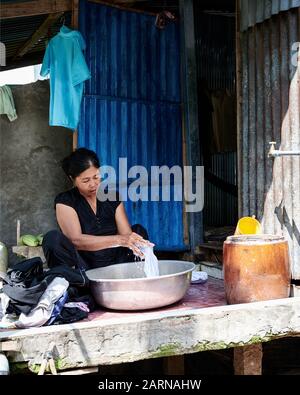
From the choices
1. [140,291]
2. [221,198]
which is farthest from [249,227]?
[221,198]

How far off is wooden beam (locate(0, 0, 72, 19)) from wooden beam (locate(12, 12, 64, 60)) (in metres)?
0.45

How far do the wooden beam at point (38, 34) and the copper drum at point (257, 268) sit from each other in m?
3.81

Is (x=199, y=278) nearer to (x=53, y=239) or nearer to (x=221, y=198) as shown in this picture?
(x=53, y=239)

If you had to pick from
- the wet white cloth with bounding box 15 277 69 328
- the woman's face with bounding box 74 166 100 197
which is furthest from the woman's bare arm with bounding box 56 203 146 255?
the wet white cloth with bounding box 15 277 69 328

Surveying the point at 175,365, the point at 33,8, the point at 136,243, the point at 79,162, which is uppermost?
the point at 33,8

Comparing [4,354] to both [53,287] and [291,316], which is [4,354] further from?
[291,316]

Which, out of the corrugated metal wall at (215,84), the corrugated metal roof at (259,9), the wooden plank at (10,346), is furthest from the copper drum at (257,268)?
the corrugated metal wall at (215,84)

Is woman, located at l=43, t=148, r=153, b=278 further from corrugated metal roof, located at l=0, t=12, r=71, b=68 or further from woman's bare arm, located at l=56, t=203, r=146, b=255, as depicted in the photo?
corrugated metal roof, located at l=0, t=12, r=71, b=68

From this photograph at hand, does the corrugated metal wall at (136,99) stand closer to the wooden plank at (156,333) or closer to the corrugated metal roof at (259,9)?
the corrugated metal roof at (259,9)

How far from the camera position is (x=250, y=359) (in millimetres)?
3436

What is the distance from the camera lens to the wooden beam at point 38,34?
592cm

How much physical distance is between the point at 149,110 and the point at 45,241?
260 centimetres
